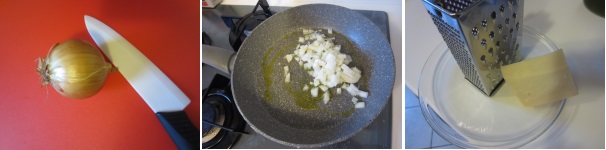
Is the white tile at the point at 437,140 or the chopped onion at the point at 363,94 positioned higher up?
the chopped onion at the point at 363,94

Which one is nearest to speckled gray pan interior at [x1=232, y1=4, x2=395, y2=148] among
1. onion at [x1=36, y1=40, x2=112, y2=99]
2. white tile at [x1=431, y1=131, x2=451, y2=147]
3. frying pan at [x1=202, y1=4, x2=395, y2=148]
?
frying pan at [x1=202, y1=4, x2=395, y2=148]

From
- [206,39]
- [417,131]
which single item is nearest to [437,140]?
[417,131]

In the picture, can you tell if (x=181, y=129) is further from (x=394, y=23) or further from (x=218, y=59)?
(x=394, y=23)

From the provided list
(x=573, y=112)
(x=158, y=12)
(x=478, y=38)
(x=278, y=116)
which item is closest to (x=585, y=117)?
(x=573, y=112)

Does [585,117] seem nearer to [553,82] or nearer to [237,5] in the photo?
[553,82]

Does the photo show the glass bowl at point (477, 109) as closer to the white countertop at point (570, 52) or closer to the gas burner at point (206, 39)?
the white countertop at point (570, 52)

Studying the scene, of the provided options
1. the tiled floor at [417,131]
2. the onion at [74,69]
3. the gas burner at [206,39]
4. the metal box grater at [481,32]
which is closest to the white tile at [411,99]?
the tiled floor at [417,131]

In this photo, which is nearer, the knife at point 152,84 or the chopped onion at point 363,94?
the chopped onion at point 363,94
